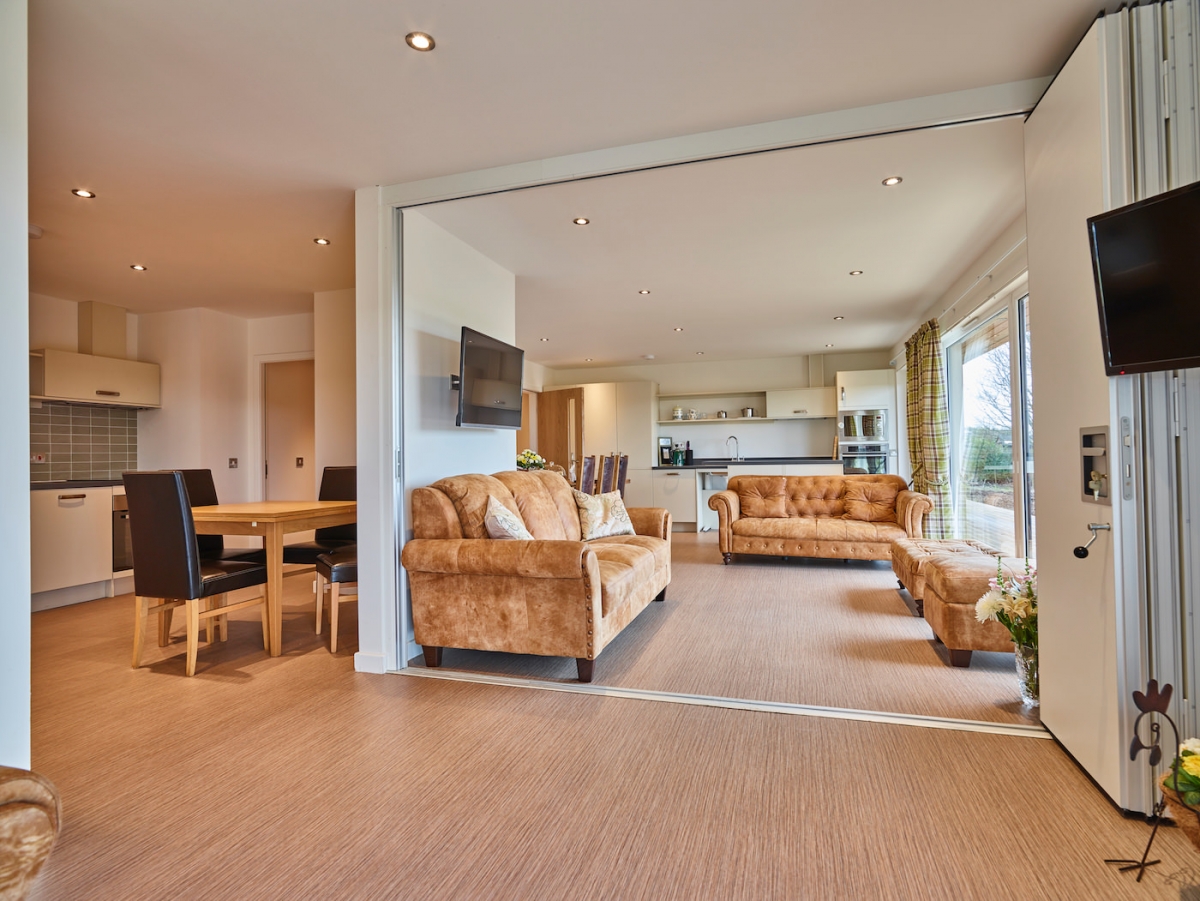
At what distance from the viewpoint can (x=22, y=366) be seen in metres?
1.71

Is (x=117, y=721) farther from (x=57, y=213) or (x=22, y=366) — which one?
(x=57, y=213)

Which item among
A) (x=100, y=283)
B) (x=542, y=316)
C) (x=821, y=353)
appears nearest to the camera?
(x=100, y=283)

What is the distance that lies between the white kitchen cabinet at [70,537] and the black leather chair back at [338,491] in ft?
6.20

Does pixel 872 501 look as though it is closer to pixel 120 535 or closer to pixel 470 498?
pixel 470 498

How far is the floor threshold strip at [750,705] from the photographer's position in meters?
2.33

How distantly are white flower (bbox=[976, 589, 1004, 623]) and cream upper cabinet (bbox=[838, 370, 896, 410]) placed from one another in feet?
17.6

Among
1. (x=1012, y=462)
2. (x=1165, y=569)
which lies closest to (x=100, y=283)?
(x=1165, y=569)

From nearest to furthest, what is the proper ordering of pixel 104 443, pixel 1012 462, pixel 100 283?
pixel 1012 462, pixel 100 283, pixel 104 443

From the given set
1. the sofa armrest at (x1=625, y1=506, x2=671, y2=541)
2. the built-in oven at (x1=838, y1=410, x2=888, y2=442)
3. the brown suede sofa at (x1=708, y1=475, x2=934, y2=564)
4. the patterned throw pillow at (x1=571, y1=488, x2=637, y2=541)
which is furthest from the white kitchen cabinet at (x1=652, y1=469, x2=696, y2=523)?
the patterned throw pillow at (x1=571, y1=488, x2=637, y2=541)

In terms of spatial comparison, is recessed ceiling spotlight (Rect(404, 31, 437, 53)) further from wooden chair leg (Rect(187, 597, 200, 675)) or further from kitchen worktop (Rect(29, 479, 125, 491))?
kitchen worktop (Rect(29, 479, 125, 491))

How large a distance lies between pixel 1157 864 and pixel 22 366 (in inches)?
131

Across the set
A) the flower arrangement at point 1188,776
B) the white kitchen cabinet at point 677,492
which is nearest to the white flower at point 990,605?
the flower arrangement at point 1188,776

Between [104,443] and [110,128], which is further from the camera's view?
[104,443]

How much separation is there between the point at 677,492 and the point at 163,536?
638 cm
